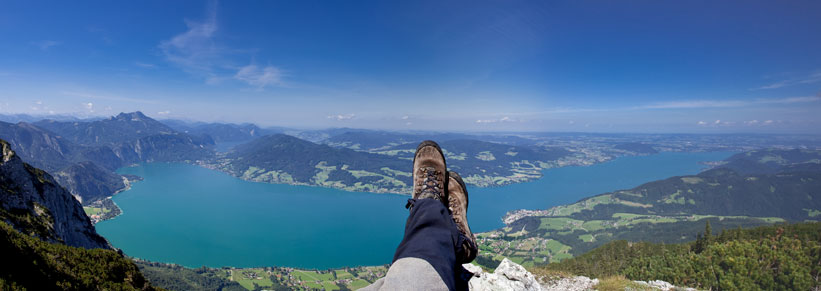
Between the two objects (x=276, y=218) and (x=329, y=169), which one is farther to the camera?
(x=329, y=169)

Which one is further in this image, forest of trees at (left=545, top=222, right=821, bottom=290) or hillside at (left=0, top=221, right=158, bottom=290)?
forest of trees at (left=545, top=222, right=821, bottom=290)

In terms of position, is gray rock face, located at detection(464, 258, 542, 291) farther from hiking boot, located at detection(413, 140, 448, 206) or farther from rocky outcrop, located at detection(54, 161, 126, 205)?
rocky outcrop, located at detection(54, 161, 126, 205)

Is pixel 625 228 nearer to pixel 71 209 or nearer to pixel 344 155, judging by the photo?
pixel 71 209

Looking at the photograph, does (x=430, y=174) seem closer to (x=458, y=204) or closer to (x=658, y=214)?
(x=458, y=204)

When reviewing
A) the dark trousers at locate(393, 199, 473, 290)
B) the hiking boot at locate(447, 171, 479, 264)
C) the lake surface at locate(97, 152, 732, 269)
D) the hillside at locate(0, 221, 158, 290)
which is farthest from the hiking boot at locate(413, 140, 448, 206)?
the lake surface at locate(97, 152, 732, 269)

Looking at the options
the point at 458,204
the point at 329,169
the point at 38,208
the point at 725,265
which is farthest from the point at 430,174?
the point at 329,169

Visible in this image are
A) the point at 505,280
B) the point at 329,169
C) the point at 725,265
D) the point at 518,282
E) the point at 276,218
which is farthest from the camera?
the point at 329,169

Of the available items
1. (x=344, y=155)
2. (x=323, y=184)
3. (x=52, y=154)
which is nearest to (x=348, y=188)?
(x=323, y=184)
